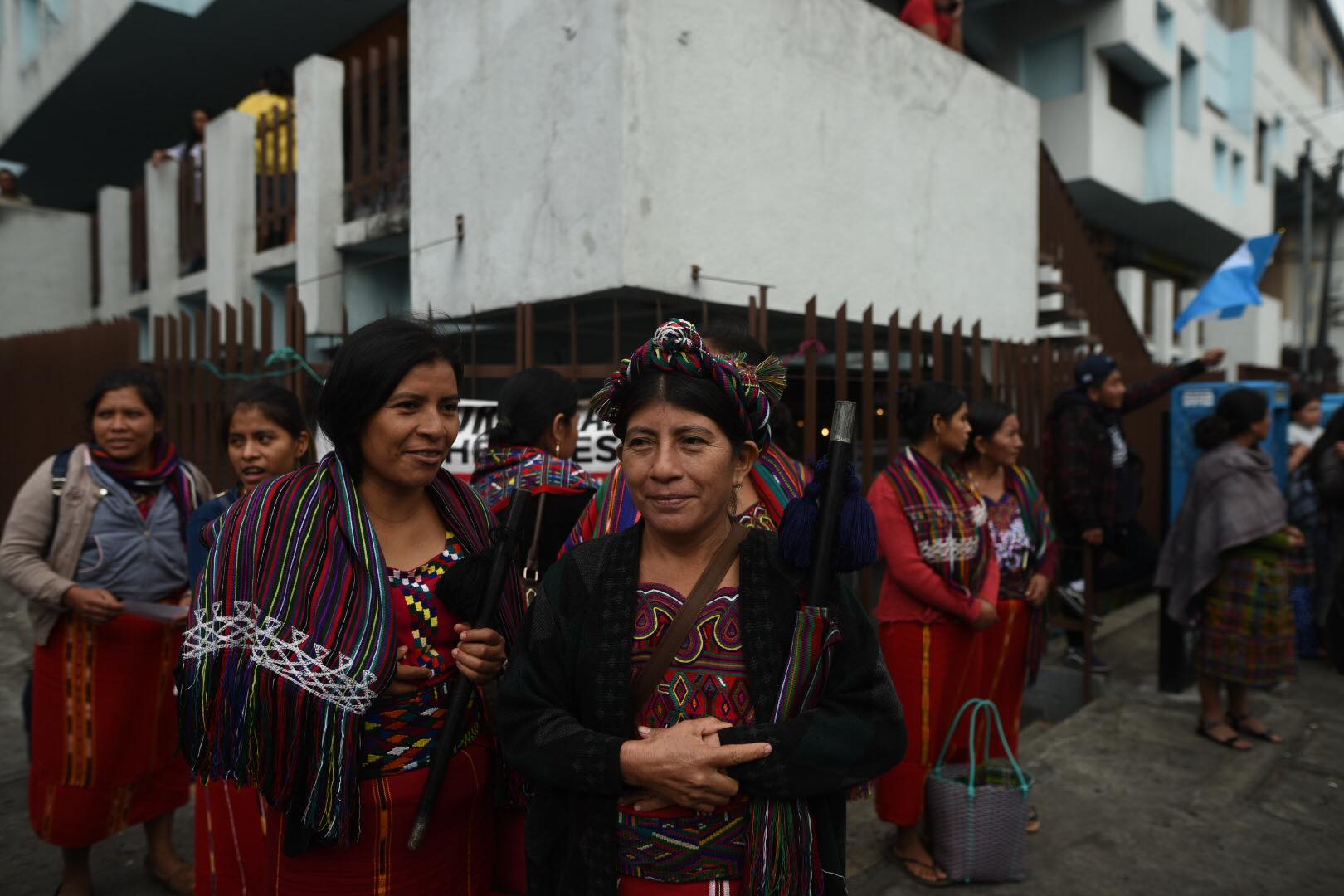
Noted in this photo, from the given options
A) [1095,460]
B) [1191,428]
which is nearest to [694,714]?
[1095,460]

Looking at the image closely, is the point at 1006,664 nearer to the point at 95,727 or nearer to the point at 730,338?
the point at 730,338

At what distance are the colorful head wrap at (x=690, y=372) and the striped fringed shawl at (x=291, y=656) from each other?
24.8 inches

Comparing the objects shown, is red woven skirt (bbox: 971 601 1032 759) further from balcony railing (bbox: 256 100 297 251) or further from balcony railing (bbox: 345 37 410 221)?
balcony railing (bbox: 256 100 297 251)

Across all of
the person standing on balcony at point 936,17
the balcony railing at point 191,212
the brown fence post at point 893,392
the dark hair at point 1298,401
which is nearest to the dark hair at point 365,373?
the brown fence post at point 893,392

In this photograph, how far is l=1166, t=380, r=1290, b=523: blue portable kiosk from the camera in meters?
6.23

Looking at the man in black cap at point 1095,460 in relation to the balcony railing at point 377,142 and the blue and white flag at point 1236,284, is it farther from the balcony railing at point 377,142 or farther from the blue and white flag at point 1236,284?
the balcony railing at point 377,142

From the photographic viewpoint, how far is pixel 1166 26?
13.4m

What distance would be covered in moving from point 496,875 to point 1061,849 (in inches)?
107

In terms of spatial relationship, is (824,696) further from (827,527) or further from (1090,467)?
(1090,467)

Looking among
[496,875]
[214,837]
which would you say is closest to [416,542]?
[496,875]

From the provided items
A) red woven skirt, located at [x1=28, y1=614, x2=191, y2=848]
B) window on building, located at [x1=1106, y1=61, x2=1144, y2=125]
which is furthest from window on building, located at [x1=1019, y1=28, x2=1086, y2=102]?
red woven skirt, located at [x1=28, y1=614, x2=191, y2=848]

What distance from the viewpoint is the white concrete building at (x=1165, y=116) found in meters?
12.4

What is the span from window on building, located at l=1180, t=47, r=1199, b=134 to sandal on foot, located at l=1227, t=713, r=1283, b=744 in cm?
1272

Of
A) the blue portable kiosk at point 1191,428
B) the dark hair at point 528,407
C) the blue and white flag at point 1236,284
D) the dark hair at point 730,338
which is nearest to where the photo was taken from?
the dark hair at point 730,338
